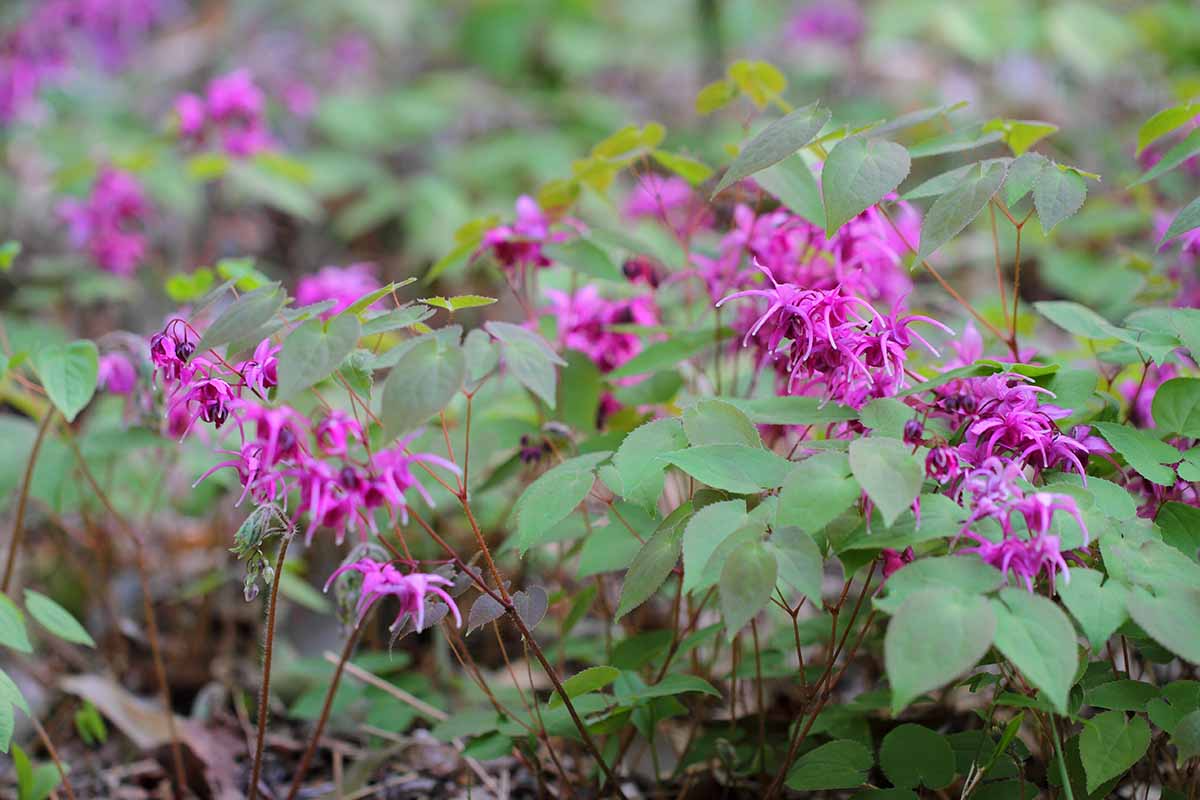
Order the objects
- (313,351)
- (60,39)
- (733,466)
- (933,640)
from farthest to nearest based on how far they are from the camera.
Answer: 1. (60,39)
2. (733,466)
3. (313,351)
4. (933,640)

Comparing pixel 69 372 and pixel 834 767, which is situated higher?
pixel 69 372

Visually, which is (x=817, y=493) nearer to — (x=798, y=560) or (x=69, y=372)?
(x=798, y=560)

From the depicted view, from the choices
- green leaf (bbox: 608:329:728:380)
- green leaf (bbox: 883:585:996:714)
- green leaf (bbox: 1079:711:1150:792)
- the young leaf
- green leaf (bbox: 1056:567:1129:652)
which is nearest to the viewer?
green leaf (bbox: 883:585:996:714)

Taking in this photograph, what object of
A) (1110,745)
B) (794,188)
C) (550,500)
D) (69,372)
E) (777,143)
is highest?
(777,143)

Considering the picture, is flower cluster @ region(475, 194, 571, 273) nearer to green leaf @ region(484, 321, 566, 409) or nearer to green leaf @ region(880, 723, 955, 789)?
green leaf @ region(484, 321, 566, 409)

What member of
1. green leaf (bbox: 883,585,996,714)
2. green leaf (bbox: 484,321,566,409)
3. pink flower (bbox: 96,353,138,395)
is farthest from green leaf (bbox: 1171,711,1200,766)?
pink flower (bbox: 96,353,138,395)

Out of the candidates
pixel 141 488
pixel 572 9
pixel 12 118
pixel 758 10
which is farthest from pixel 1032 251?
pixel 12 118

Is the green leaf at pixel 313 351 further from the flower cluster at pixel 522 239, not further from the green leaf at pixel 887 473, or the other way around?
the flower cluster at pixel 522 239

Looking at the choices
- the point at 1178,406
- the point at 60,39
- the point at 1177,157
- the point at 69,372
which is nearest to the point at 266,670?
the point at 69,372
